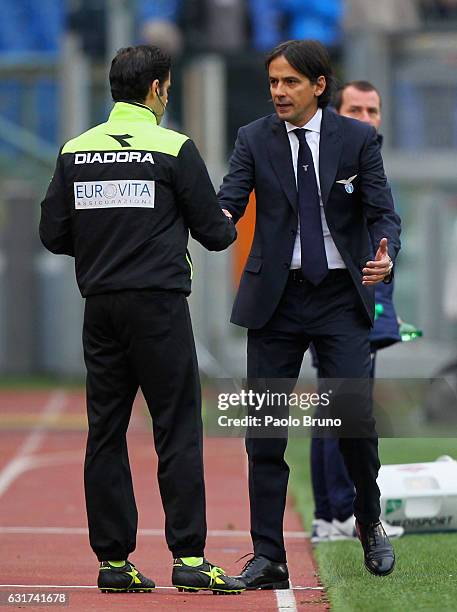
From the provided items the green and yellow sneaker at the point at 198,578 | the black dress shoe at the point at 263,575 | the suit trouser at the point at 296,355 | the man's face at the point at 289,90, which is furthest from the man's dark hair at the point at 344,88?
the green and yellow sneaker at the point at 198,578

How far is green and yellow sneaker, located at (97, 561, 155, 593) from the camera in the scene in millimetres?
6844

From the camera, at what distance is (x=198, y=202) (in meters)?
6.68

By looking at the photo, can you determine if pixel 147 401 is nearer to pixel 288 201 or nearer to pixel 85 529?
pixel 288 201

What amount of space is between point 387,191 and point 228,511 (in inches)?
151

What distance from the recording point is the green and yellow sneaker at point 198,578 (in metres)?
6.76

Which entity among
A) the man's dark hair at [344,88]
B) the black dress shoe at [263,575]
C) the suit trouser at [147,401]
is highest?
the man's dark hair at [344,88]

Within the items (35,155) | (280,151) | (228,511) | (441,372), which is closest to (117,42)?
(35,155)

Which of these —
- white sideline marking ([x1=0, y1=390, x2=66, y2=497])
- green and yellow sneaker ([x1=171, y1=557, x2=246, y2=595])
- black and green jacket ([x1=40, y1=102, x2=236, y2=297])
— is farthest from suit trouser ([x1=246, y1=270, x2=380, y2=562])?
white sideline marking ([x1=0, y1=390, x2=66, y2=497])

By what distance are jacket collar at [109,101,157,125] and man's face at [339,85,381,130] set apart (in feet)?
7.08

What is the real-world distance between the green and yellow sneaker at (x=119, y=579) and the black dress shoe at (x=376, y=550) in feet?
3.13

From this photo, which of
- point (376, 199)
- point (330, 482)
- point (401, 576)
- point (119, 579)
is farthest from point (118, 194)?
point (330, 482)

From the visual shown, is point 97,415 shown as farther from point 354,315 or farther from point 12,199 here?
point 12,199

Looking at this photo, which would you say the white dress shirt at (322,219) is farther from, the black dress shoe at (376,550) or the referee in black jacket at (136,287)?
the black dress shoe at (376,550)

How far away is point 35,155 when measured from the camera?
2416 centimetres
